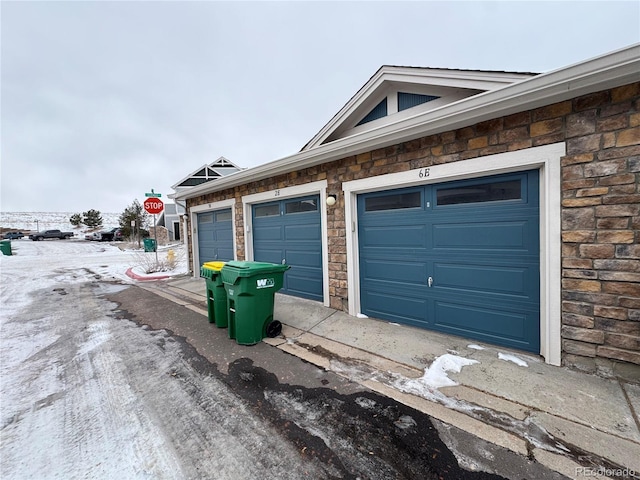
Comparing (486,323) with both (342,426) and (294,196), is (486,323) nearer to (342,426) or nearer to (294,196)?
(342,426)

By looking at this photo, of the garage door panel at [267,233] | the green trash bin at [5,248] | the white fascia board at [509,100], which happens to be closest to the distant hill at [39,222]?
the green trash bin at [5,248]

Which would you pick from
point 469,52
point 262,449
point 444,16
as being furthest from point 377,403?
point 469,52

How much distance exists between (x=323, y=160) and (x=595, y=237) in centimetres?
379

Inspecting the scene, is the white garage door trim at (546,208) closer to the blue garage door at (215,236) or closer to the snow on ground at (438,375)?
the snow on ground at (438,375)

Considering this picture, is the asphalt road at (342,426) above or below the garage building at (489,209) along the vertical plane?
below

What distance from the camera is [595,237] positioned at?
267 centimetres

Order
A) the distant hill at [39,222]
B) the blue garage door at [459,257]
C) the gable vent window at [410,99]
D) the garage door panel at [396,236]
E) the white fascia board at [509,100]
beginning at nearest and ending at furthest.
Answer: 1. the white fascia board at [509,100]
2. the blue garage door at [459,257]
3. the garage door panel at [396,236]
4. the gable vent window at [410,99]
5. the distant hill at [39,222]

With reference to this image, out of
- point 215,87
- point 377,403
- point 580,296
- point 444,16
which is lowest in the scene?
point 377,403

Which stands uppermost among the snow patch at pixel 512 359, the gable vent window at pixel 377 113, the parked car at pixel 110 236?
the gable vent window at pixel 377 113

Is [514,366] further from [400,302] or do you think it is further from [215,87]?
[215,87]

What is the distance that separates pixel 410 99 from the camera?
532 cm

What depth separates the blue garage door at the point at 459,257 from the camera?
3195mm

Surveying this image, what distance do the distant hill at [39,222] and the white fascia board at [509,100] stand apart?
169 feet

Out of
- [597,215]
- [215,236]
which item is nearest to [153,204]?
[215,236]
